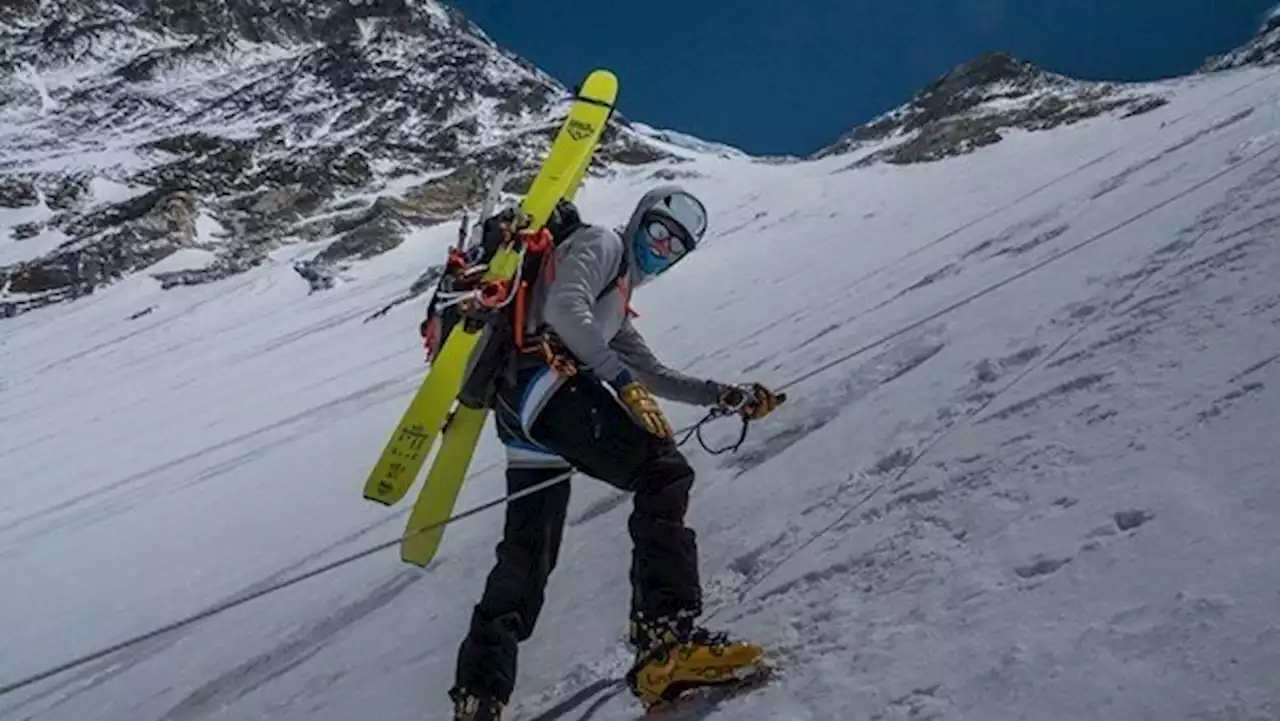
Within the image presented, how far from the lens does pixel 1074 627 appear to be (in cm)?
301

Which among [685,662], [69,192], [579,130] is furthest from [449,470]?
[69,192]

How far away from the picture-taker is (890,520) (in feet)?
14.1

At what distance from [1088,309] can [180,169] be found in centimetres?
7875

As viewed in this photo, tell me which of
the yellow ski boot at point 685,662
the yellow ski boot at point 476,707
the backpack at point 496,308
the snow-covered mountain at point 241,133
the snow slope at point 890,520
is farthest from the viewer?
the snow-covered mountain at point 241,133

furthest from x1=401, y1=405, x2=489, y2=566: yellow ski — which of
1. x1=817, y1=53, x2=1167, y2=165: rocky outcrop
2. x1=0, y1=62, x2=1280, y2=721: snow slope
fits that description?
x1=817, y1=53, x2=1167, y2=165: rocky outcrop

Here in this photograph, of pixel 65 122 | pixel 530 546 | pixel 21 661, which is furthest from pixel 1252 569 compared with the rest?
pixel 65 122

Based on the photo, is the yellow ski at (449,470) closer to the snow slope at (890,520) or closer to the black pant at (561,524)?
the black pant at (561,524)

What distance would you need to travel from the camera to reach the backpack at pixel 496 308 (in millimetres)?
3979

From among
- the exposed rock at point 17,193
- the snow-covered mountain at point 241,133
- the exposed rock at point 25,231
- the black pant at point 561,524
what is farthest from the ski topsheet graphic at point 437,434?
the exposed rock at point 17,193

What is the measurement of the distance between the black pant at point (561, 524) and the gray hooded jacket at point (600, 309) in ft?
0.67

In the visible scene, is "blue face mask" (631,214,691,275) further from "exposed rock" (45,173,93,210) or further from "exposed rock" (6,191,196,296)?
"exposed rock" (45,173,93,210)

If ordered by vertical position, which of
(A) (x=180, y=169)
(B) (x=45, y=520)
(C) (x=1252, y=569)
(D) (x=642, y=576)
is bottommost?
(C) (x=1252, y=569)

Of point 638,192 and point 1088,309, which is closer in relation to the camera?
point 1088,309

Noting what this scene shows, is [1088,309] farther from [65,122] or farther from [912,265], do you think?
[65,122]
